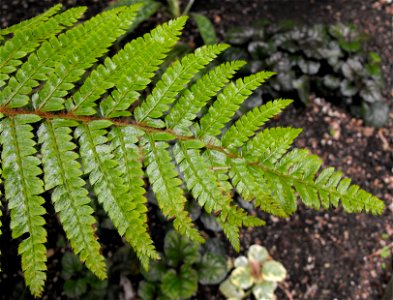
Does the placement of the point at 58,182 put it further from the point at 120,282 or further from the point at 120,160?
the point at 120,282

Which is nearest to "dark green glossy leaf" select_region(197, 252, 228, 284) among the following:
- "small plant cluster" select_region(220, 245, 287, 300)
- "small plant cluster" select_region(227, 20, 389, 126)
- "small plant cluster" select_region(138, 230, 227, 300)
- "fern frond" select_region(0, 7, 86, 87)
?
"small plant cluster" select_region(138, 230, 227, 300)

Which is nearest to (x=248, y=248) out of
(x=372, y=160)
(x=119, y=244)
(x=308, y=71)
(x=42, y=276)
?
(x=119, y=244)

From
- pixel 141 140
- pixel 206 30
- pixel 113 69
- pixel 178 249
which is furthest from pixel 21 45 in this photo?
pixel 206 30

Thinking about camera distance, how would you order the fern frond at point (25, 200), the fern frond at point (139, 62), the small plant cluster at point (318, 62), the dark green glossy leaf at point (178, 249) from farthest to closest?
the small plant cluster at point (318, 62) → the dark green glossy leaf at point (178, 249) → the fern frond at point (139, 62) → the fern frond at point (25, 200)

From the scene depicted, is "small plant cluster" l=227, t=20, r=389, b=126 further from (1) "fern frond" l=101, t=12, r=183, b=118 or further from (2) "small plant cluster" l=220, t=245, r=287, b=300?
(1) "fern frond" l=101, t=12, r=183, b=118

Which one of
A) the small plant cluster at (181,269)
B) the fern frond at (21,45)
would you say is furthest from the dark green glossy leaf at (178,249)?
the fern frond at (21,45)

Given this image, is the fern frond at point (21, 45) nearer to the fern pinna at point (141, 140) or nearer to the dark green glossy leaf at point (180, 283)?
the fern pinna at point (141, 140)

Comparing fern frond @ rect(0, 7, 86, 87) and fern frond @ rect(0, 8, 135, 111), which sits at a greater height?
fern frond @ rect(0, 7, 86, 87)

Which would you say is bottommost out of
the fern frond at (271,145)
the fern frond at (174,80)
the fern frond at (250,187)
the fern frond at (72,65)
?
the fern frond at (250,187)
